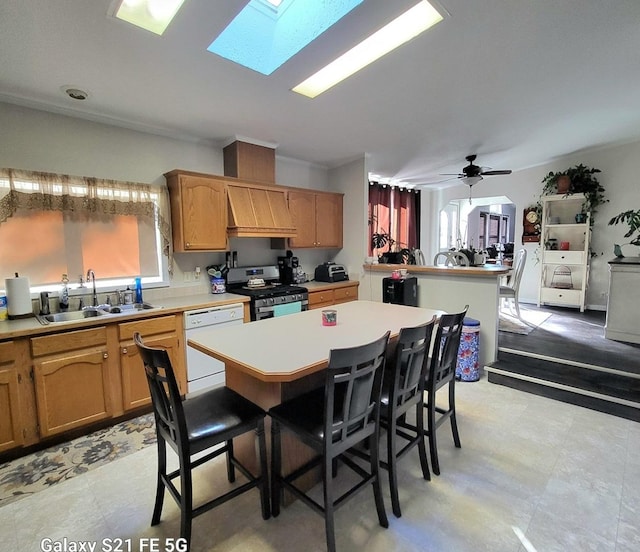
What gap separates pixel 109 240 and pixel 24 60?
1.49m

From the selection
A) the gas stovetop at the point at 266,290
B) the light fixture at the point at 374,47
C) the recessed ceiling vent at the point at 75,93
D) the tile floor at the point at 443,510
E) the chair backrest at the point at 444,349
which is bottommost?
the tile floor at the point at 443,510

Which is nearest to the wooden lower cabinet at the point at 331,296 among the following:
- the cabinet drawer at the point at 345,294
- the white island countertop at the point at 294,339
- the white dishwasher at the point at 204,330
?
the cabinet drawer at the point at 345,294

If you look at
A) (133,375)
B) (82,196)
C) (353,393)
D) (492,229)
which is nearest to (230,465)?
(353,393)

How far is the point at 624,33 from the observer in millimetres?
2053

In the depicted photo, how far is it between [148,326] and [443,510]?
8.11ft

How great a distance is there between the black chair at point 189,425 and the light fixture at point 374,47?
7.23 feet

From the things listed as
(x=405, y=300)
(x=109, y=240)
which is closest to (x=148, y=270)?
(x=109, y=240)

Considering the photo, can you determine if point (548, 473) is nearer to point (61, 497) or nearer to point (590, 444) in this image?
point (590, 444)

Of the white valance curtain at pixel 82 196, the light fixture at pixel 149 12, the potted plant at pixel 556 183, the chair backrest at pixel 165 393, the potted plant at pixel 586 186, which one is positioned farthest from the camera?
the potted plant at pixel 556 183

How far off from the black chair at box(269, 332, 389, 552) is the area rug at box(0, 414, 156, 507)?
4.48ft

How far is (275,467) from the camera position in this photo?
5.53 ft

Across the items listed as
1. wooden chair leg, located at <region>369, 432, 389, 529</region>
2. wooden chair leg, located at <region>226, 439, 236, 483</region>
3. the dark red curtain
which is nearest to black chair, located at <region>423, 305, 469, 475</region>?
wooden chair leg, located at <region>369, 432, 389, 529</region>

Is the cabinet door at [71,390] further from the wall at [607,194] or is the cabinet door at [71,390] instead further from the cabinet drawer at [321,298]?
the wall at [607,194]

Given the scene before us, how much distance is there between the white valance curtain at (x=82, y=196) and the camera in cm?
253
